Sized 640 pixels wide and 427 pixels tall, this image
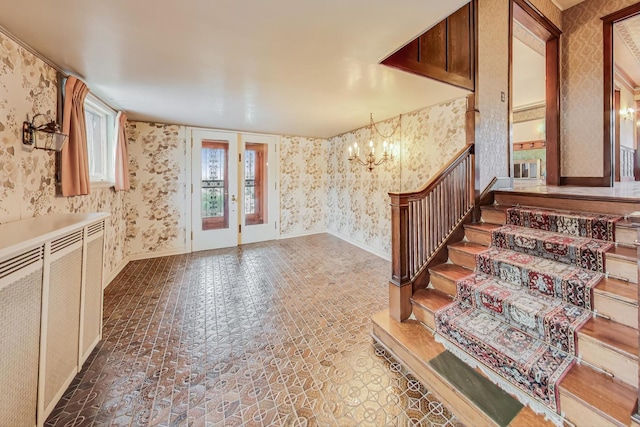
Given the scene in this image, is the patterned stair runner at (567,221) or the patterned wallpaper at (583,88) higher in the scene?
the patterned wallpaper at (583,88)

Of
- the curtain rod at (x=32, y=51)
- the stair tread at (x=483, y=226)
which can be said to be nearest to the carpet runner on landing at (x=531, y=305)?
the stair tread at (x=483, y=226)

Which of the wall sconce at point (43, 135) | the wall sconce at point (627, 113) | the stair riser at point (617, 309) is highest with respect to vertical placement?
the wall sconce at point (627, 113)

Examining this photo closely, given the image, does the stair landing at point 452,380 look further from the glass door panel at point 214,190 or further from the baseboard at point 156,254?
the baseboard at point 156,254

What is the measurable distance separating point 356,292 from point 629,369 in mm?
2131

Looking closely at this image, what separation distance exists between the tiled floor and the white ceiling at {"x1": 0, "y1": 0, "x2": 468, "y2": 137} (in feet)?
7.73

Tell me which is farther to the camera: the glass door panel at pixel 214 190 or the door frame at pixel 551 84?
the glass door panel at pixel 214 190

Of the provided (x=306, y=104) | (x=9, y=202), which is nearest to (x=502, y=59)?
(x=306, y=104)

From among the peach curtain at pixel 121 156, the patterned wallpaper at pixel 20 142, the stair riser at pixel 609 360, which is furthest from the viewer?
the peach curtain at pixel 121 156

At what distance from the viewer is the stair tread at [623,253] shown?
62.6 inches

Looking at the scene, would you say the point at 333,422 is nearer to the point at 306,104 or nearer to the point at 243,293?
the point at 243,293

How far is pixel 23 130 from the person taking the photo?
1.86m

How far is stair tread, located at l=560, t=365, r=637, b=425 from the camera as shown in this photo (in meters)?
1.12

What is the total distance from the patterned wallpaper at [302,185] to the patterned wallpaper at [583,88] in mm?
4385

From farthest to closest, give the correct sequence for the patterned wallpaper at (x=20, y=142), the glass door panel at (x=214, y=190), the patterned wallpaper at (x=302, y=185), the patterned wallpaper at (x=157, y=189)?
1. the patterned wallpaper at (x=302, y=185)
2. the glass door panel at (x=214, y=190)
3. the patterned wallpaper at (x=157, y=189)
4. the patterned wallpaper at (x=20, y=142)
